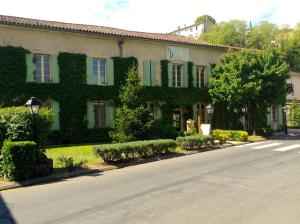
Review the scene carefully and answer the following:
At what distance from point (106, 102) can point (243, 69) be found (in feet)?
32.4

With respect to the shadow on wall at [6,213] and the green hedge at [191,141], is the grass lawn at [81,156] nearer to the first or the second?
the green hedge at [191,141]

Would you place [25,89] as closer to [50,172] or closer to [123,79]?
[123,79]

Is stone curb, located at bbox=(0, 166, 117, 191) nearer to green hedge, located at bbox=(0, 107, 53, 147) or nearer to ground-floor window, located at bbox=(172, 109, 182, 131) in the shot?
green hedge, located at bbox=(0, 107, 53, 147)

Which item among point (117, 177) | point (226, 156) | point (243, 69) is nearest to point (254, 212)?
point (117, 177)

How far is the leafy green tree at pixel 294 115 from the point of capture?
41469mm

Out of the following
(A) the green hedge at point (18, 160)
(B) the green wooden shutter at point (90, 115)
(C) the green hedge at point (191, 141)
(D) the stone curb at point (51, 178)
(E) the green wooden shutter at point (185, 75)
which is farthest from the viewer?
(E) the green wooden shutter at point (185, 75)

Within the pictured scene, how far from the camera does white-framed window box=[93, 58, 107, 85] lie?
925 inches

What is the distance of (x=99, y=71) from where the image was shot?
23688mm

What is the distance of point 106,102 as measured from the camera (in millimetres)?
23781

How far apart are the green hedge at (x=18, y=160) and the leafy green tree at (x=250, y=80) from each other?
17.1 metres

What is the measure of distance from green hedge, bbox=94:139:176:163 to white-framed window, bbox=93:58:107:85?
8.32 meters

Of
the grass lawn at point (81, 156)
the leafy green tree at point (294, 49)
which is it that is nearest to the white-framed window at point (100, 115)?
the grass lawn at point (81, 156)

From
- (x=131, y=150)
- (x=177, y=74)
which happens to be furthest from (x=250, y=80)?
(x=131, y=150)

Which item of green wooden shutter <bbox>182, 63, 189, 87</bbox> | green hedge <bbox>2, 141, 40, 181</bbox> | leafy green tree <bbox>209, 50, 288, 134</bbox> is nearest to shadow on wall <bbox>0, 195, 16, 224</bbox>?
green hedge <bbox>2, 141, 40, 181</bbox>
